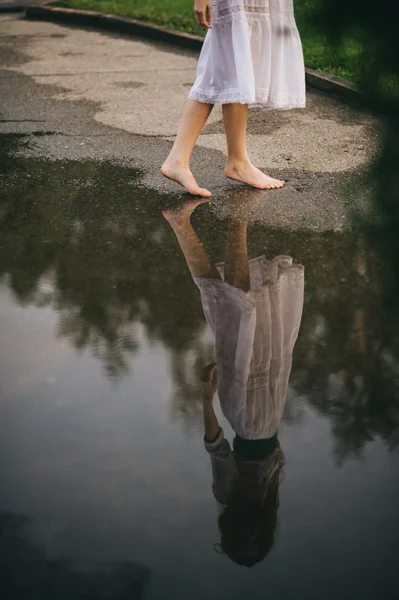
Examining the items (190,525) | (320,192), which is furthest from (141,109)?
(190,525)

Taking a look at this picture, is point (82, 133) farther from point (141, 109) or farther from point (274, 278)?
point (274, 278)

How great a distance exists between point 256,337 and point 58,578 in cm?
150

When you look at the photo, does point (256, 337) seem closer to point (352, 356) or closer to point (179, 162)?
point (352, 356)

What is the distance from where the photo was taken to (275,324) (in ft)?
12.4

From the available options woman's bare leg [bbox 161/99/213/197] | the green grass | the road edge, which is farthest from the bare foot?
the road edge

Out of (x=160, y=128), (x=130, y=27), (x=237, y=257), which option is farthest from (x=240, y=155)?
(x=130, y=27)

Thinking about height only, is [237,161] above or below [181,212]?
above

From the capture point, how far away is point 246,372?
3.45 meters

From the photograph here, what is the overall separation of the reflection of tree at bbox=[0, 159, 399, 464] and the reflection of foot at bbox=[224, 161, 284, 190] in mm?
425

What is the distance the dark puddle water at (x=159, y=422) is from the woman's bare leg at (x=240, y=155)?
0.56 metres

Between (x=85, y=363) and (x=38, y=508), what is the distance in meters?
0.93

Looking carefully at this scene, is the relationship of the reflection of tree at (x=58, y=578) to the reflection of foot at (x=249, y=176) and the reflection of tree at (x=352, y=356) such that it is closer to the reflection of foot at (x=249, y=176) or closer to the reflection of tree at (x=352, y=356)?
the reflection of tree at (x=352, y=356)

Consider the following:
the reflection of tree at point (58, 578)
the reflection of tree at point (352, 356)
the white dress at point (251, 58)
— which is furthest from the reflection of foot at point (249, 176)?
the reflection of tree at point (58, 578)

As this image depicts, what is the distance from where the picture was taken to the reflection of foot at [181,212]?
5008mm
